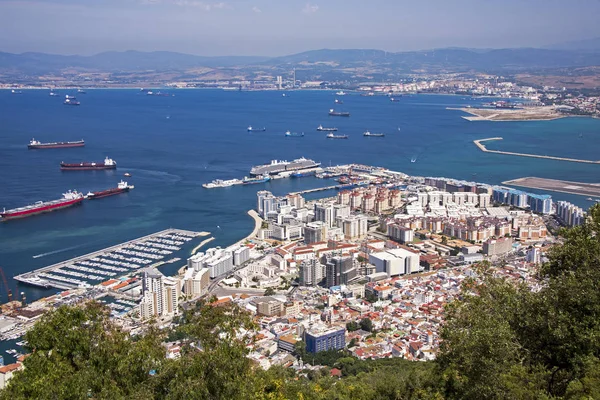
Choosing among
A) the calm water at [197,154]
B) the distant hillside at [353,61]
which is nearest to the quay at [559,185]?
the calm water at [197,154]

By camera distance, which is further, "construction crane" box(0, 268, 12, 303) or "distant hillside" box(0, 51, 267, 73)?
"distant hillside" box(0, 51, 267, 73)

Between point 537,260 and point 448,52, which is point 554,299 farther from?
point 448,52

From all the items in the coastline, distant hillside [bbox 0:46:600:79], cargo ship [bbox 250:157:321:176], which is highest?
distant hillside [bbox 0:46:600:79]

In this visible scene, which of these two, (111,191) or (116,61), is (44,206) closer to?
(111,191)

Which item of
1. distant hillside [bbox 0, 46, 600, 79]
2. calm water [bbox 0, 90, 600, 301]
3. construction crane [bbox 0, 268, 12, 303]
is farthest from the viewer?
distant hillside [bbox 0, 46, 600, 79]

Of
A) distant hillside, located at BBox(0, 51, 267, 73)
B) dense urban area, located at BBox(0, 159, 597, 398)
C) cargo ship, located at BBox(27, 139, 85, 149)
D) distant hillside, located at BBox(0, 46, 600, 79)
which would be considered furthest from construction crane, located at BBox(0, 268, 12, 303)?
distant hillside, located at BBox(0, 51, 267, 73)

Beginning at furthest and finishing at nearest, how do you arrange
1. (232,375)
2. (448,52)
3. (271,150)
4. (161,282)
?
(448,52)
(271,150)
(161,282)
(232,375)

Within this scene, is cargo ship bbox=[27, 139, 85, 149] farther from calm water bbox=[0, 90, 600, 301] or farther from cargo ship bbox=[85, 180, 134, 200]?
cargo ship bbox=[85, 180, 134, 200]

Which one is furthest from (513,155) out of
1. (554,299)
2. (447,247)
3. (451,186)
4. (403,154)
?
(554,299)
